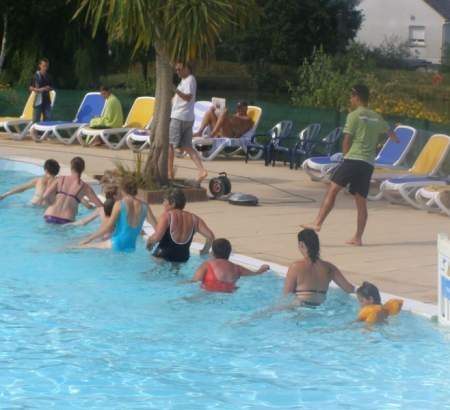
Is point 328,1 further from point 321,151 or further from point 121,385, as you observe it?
point 121,385

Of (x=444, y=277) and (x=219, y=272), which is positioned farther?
(x=219, y=272)

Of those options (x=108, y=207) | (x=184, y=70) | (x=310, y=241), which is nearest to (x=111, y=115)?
(x=184, y=70)

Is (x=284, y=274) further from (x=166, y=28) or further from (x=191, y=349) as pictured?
(x=166, y=28)

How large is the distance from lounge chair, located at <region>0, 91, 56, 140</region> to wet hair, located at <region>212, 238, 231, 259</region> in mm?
12417

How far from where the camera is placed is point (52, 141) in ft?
70.6

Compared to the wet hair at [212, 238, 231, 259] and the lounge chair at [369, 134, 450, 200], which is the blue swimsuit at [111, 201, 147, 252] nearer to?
the wet hair at [212, 238, 231, 259]

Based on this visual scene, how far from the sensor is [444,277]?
27.1 feet

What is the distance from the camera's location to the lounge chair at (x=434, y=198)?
44.2 feet

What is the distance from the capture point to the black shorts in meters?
11.8

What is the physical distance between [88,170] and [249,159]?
343 cm

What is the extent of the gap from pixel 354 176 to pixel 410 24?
68.9 metres

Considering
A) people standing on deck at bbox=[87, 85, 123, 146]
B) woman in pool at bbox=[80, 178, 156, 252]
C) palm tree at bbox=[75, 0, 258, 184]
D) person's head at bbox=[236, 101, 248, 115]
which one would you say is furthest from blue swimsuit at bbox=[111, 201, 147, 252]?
people standing on deck at bbox=[87, 85, 123, 146]

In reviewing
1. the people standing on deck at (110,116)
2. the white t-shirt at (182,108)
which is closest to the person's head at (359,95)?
the white t-shirt at (182,108)

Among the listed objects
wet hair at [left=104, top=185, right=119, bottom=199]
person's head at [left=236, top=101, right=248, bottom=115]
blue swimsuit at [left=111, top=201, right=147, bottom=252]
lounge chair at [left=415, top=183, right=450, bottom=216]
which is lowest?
blue swimsuit at [left=111, top=201, right=147, bottom=252]
